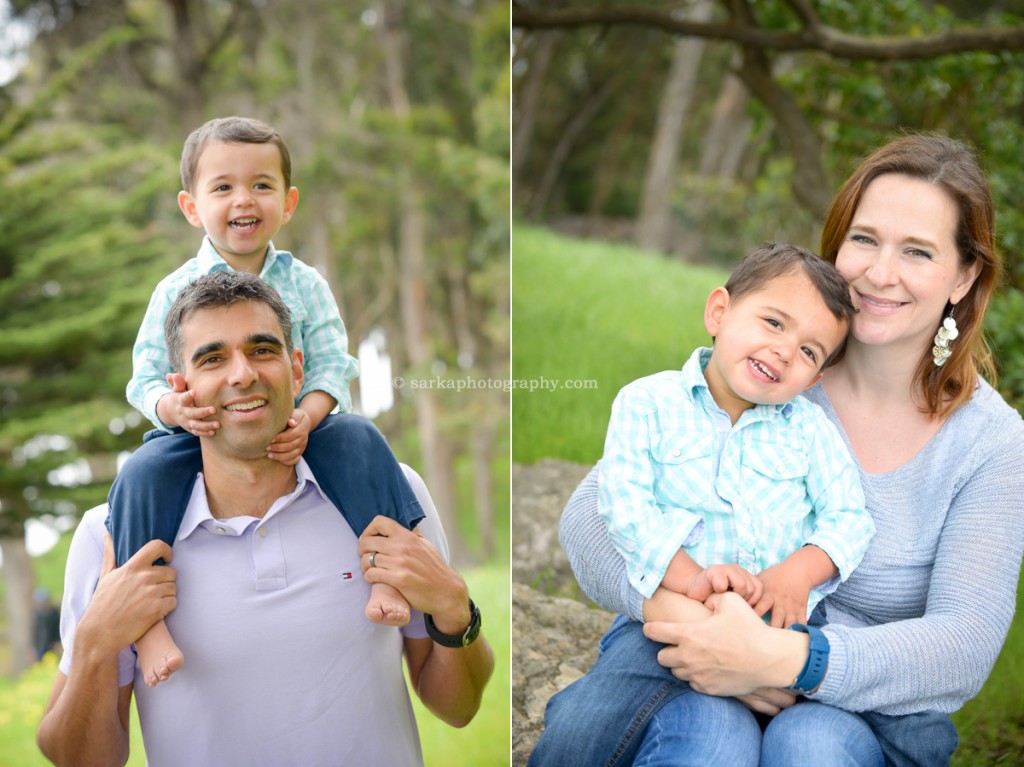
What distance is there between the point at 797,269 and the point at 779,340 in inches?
5.0

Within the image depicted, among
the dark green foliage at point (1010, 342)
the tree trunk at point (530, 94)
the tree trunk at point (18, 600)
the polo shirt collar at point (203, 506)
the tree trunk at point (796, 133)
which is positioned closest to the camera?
the polo shirt collar at point (203, 506)

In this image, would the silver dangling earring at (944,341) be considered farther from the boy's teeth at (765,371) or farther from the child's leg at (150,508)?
the child's leg at (150,508)

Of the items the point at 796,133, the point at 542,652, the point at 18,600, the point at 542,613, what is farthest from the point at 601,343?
the point at 18,600

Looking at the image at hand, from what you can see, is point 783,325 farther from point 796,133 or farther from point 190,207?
point 796,133

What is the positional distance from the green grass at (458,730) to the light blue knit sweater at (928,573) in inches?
44.4

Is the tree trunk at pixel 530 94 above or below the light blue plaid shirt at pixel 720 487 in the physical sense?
above

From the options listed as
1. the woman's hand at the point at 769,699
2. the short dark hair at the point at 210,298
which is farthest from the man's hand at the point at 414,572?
the woman's hand at the point at 769,699

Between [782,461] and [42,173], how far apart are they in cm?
577

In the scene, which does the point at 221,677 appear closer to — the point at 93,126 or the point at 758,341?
the point at 758,341

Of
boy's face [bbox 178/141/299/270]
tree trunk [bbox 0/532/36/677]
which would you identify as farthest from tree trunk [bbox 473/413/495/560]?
boy's face [bbox 178/141/299/270]

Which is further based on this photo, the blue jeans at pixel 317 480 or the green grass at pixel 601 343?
the green grass at pixel 601 343

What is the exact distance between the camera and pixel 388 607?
1.79 metres

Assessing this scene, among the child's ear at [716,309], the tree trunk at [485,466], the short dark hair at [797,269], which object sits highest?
the short dark hair at [797,269]

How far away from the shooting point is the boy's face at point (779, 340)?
1.72 meters
